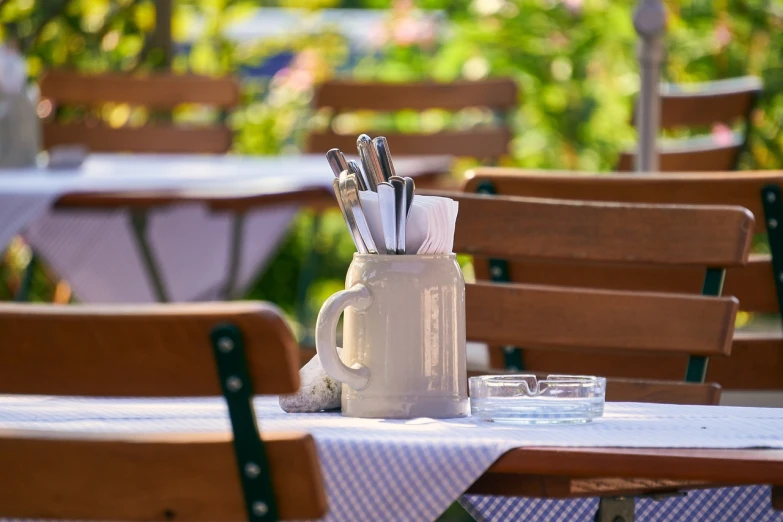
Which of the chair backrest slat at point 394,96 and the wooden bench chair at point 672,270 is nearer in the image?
the wooden bench chair at point 672,270

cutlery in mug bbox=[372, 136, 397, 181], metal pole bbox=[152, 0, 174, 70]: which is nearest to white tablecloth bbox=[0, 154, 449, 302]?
metal pole bbox=[152, 0, 174, 70]

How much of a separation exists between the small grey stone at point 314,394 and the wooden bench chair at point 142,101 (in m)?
3.12

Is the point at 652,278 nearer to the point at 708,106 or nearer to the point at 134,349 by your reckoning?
the point at 134,349

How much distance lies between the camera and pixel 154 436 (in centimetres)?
97

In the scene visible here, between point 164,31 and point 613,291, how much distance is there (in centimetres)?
362

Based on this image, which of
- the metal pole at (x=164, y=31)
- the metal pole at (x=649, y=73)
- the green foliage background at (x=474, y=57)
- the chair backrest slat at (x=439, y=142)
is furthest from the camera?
the green foliage background at (x=474, y=57)

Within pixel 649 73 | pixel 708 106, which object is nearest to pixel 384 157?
pixel 649 73

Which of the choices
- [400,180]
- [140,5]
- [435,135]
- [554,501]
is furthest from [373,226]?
[140,5]

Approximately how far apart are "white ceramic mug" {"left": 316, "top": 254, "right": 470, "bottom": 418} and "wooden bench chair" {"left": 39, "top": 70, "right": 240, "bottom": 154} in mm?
3154

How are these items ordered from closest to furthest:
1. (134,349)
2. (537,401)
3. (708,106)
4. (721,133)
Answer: (134,349) → (537,401) → (708,106) → (721,133)

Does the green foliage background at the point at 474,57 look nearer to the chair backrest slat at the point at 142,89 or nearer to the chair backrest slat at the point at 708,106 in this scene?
Result: the chair backrest slat at the point at 142,89

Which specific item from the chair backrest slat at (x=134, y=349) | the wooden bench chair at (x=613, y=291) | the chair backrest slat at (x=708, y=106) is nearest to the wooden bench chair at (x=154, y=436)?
the chair backrest slat at (x=134, y=349)

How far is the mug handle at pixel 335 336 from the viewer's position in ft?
3.88

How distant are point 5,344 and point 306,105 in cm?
466
